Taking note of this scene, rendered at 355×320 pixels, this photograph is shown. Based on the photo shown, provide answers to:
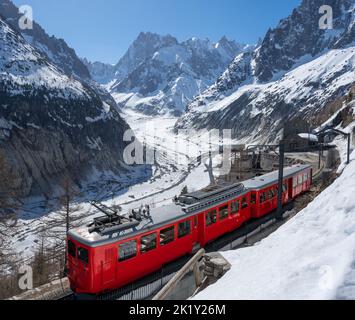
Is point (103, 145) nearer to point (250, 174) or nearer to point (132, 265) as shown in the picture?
point (250, 174)

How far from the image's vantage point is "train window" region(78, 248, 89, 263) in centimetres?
1336

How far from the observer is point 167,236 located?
51.9 feet

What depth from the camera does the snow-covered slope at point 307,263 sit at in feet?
21.2

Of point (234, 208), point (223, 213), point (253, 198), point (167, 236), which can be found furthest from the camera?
point (253, 198)

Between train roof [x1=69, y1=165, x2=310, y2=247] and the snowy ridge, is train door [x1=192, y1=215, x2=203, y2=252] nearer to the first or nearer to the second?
train roof [x1=69, y1=165, x2=310, y2=247]

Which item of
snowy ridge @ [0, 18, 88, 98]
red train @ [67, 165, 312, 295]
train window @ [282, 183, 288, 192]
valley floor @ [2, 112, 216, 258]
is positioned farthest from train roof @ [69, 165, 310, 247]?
snowy ridge @ [0, 18, 88, 98]

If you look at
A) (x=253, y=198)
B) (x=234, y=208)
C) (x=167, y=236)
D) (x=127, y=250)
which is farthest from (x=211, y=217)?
(x=127, y=250)

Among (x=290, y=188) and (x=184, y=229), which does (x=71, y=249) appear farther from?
(x=290, y=188)

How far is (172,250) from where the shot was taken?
16219 millimetres

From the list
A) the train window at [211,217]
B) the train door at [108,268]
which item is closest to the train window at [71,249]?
the train door at [108,268]

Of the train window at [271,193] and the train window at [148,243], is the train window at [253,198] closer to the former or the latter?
the train window at [271,193]

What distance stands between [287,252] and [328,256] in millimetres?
1787

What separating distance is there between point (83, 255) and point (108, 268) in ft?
3.69
